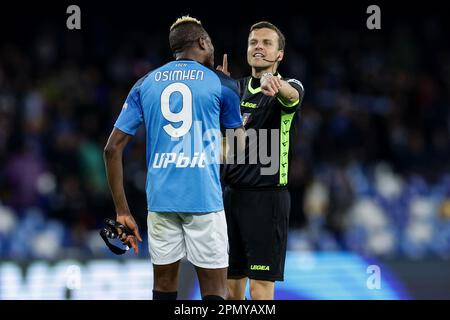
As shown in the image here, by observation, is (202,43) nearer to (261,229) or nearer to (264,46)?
(264,46)

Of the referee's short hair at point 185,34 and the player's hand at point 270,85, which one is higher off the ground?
the referee's short hair at point 185,34

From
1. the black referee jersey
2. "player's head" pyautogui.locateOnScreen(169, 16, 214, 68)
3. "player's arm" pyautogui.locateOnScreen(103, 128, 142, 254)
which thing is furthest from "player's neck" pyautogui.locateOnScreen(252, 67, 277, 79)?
"player's arm" pyautogui.locateOnScreen(103, 128, 142, 254)

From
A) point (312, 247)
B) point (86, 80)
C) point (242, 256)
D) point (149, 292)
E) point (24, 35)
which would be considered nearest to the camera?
point (242, 256)

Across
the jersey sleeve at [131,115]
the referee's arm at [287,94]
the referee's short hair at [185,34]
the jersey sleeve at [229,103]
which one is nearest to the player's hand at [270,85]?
the referee's arm at [287,94]

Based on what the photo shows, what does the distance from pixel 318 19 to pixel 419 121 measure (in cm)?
306

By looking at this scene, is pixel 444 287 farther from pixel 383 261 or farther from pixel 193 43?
pixel 193 43

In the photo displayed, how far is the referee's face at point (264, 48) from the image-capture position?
21.0ft

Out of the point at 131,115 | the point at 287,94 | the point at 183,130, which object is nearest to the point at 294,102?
the point at 287,94

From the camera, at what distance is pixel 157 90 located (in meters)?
5.43

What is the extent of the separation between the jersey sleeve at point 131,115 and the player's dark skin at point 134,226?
38 millimetres

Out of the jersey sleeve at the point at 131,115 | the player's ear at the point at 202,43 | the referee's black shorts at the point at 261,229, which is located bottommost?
the referee's black shorts at the point at 261,229

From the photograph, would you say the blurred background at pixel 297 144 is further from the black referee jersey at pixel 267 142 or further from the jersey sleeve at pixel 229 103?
the jersey sleeve at pixel 229 103

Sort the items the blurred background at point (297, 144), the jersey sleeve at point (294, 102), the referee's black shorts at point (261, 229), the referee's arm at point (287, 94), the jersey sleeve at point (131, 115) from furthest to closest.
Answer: the blurred background at point (297, 144), the referee's black shorts at point (261, 229), the jersey sleeve at point (294, 102), the referee's arm at point (287, 94), the jersey sleeve at point (131, 115)

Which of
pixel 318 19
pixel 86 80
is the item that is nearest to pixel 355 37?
pixel 318 19
